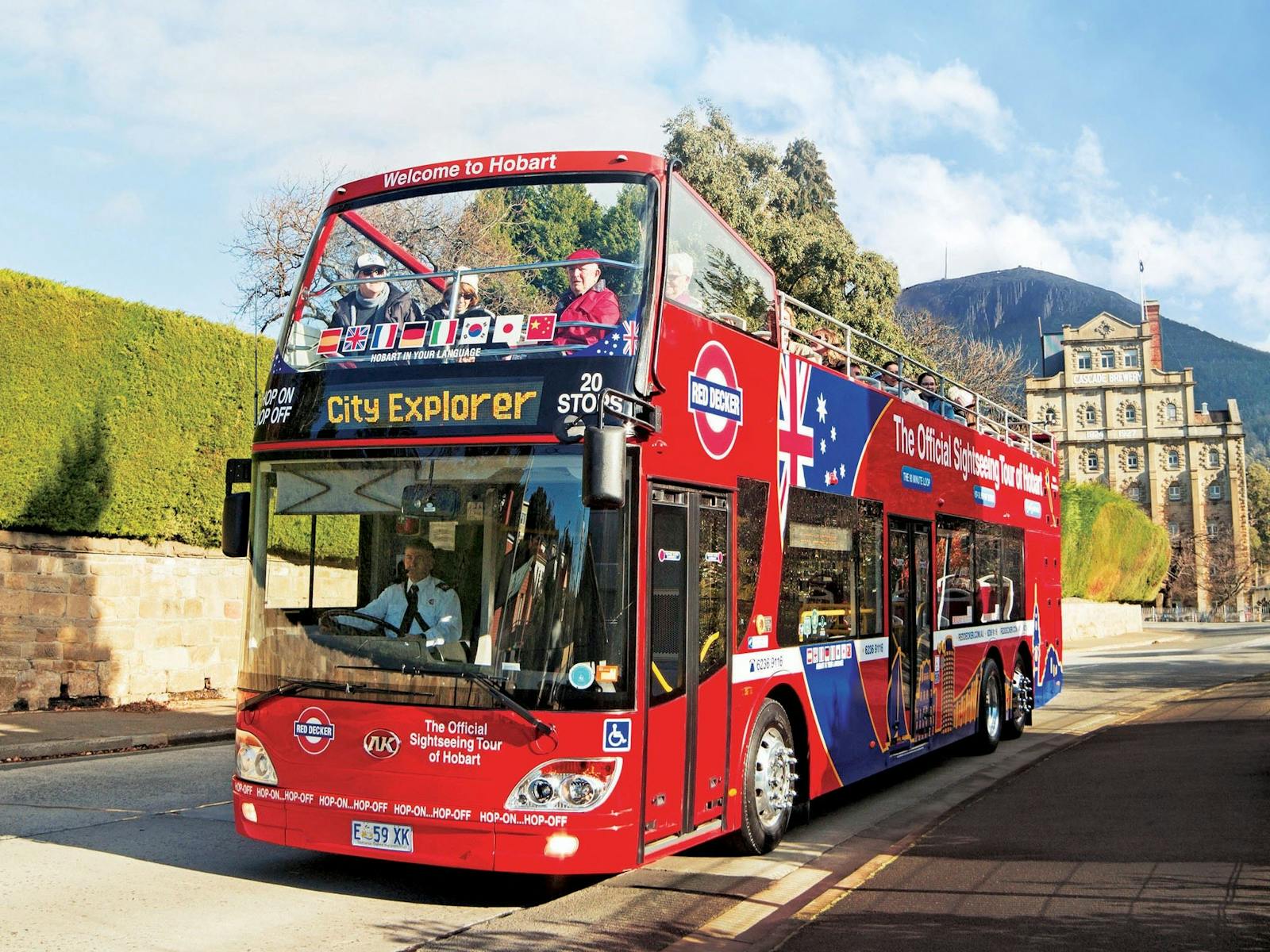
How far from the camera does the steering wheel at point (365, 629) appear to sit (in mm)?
6535

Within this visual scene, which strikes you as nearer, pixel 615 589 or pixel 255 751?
pixel 615 589

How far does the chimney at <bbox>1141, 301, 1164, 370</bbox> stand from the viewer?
10119 cm

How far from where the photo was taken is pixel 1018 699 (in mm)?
15359

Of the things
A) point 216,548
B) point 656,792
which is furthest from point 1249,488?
point 656,792

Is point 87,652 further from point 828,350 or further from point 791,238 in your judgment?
point 791,238

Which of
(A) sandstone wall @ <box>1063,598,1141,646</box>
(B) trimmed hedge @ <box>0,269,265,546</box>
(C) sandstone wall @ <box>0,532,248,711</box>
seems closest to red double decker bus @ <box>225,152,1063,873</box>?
(C) sandstone wall @ <box>0,532,248,711</box>

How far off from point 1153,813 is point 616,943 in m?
5.40

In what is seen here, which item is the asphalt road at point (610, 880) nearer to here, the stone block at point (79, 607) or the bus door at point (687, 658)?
the bus door at point (687, 658)

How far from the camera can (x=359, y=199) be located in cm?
797

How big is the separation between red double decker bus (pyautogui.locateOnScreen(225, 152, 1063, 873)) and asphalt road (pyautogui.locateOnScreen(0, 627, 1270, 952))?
0.39 m

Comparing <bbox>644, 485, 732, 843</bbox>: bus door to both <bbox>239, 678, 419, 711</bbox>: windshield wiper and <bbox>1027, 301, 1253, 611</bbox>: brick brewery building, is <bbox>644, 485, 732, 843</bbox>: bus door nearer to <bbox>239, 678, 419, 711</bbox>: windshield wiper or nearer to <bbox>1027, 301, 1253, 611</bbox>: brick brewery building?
<bbox>239, 678, 419, 711</bbox>: windshield wiper

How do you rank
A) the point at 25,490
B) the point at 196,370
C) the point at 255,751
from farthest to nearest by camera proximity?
the point at 196,370, the point at 25,490, the point at 255,751

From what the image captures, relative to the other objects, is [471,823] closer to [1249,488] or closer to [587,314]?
[587,314]

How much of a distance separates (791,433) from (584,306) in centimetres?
260
